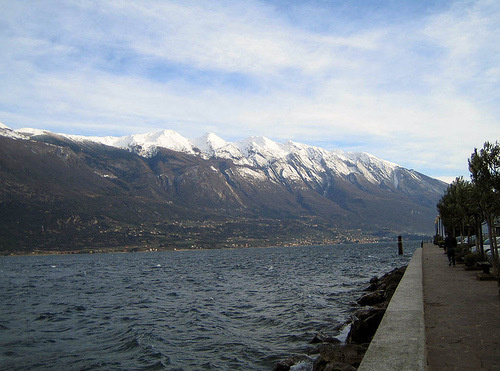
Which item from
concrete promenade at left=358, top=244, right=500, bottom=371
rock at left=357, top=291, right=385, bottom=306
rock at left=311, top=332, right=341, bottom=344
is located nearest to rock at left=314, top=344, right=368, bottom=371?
concrete promenade at left=358, top=244, right=500, bottom=371

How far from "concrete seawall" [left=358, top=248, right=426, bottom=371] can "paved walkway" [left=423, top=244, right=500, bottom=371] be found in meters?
0.37

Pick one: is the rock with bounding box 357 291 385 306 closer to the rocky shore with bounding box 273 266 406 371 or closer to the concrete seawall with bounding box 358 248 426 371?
the rocky shore with bounding box 273 266 406 371

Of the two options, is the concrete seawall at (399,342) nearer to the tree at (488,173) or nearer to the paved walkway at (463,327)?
the paved walkway at (463,327)

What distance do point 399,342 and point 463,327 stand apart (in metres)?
3.23

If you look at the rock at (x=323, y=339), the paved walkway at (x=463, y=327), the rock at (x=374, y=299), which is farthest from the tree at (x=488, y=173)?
the rock at (x=323, y=339)

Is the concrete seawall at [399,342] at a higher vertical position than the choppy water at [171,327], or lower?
higher

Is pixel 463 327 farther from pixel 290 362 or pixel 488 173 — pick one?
pixel 488 173

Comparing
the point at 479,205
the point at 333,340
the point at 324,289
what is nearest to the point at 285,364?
the point at 333,340

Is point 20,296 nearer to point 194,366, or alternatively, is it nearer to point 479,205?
point 194,366

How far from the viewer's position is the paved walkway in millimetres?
7914

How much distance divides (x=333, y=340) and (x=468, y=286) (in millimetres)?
6192

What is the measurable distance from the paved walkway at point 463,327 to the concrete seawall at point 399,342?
1.22 feet

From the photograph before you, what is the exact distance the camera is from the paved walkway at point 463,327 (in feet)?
26.0

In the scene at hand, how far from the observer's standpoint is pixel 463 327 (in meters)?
10.5
